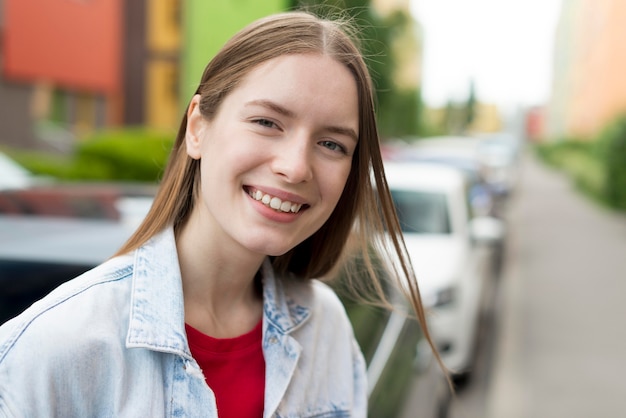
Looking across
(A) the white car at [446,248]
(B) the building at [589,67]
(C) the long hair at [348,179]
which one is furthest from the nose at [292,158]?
(B) the building at [589,67]

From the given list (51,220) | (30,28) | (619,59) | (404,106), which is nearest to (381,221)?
(51,220)

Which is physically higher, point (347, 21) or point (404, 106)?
point (347, 21)

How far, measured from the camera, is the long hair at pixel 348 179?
4.79ft

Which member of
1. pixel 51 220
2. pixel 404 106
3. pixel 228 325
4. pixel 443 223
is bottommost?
pixel 404 106

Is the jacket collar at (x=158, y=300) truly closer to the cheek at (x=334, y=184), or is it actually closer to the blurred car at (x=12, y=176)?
the cheek at (x=334, y=184)

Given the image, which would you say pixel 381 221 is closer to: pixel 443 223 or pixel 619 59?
pixel 443 223

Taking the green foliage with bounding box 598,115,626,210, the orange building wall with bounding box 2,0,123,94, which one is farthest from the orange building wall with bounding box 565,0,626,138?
the orange building wall with bounding box 2,0,123,94

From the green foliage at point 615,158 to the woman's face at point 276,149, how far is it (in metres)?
17.0

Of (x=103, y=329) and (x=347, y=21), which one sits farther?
(x=347, y=21)

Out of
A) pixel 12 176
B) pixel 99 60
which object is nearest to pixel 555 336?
pixel 12 176

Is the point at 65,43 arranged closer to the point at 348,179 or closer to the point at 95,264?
the point at 95,264

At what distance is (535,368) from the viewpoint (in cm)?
658

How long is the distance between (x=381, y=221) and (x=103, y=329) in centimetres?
76

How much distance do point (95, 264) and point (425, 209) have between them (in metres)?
4.88
